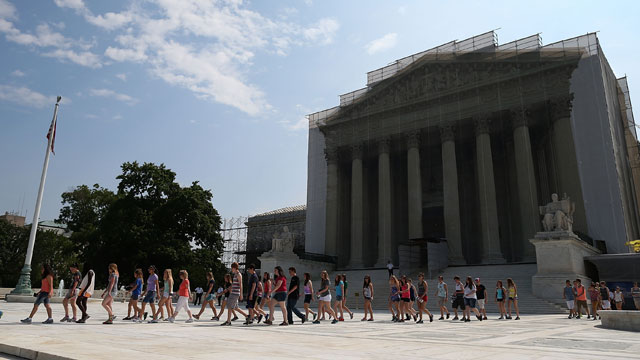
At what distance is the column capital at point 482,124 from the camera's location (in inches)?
1527

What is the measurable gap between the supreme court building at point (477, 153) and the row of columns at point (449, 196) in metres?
0.10

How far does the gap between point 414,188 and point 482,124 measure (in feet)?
26.1

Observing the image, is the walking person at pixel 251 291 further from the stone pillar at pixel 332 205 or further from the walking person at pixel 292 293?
the stone pillar at pixel 332 205

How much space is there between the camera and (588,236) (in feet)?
104

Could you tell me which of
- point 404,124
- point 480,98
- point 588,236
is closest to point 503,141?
point 480,98

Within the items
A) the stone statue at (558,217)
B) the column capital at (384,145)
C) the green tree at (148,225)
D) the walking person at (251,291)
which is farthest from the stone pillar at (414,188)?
the walking person at (251,291)

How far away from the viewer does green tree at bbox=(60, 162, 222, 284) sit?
40.1 m

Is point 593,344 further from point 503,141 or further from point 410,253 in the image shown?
point 503,141

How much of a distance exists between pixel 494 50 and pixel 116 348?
3989 cm

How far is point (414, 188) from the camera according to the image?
41.1 metres

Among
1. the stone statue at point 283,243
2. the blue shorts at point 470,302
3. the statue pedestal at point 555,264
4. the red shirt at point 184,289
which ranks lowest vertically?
the blue shorts at point 470,302

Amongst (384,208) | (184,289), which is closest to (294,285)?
(184,289)

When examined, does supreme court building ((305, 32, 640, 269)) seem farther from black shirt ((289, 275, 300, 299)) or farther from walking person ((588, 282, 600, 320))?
black shirt ((289, 275, 300, 299))

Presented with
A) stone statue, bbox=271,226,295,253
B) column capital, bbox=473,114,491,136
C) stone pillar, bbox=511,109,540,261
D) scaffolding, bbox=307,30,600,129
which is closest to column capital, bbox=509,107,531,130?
stone pillar, bbox=511,109,540,261
